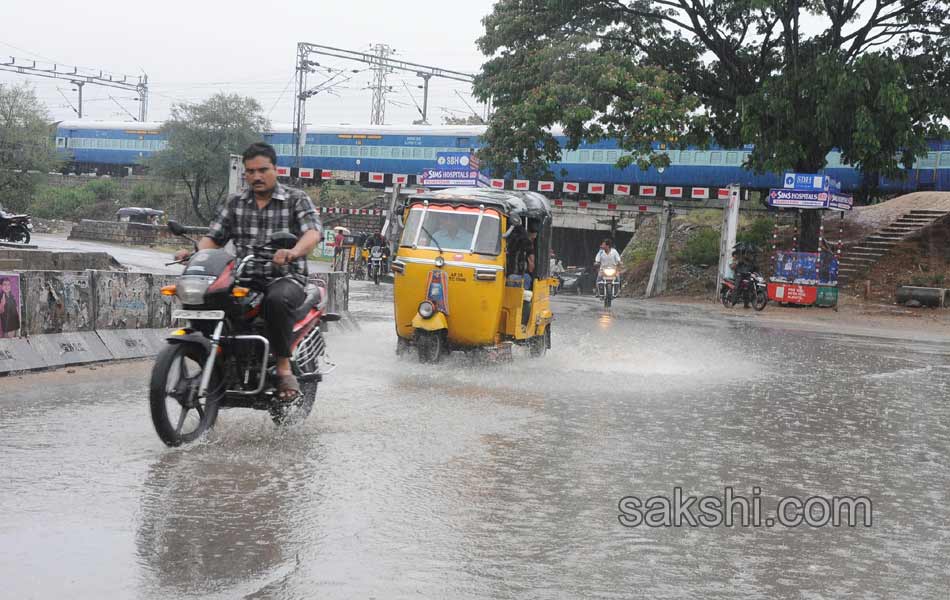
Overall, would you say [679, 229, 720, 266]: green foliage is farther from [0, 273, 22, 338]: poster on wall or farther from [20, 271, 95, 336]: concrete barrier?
[0, 273, 22, 338]: poster on wall

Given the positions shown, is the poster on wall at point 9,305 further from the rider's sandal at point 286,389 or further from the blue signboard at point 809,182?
the blue signboard at point 809,182

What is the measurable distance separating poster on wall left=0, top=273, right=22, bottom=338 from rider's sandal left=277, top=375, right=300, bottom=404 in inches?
153

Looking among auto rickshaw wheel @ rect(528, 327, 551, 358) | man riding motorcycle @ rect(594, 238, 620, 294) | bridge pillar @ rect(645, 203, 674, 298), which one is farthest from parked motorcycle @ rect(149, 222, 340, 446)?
bridge pillar @ rect(645, 203, 674, 298)

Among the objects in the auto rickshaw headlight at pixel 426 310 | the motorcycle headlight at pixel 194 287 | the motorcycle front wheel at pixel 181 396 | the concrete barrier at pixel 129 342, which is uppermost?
the motorcycle headlight at pixel 194 287

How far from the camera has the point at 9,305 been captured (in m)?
9.34

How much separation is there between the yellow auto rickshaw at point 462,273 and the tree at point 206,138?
4929cm

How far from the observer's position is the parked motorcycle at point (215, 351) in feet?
20.2

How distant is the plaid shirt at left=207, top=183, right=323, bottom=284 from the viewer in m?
6.91

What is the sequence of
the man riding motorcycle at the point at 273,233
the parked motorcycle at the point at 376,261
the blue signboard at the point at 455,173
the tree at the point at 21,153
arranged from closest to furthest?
the man riding motorcycle at the point at 273,233 < the blue signboard at the point at 455,173 < the parked motorcycle at the point at 376,261 < the tree at the point at 21,153

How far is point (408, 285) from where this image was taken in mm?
12266

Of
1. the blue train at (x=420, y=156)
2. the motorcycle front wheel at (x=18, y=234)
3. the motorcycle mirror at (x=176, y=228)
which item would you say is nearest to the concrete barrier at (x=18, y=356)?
the motorcycle mirror at (x=176, y=228)

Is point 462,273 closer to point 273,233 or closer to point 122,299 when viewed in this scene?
point 122,299

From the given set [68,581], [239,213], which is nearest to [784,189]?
[239,213]

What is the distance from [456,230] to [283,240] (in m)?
6.05
